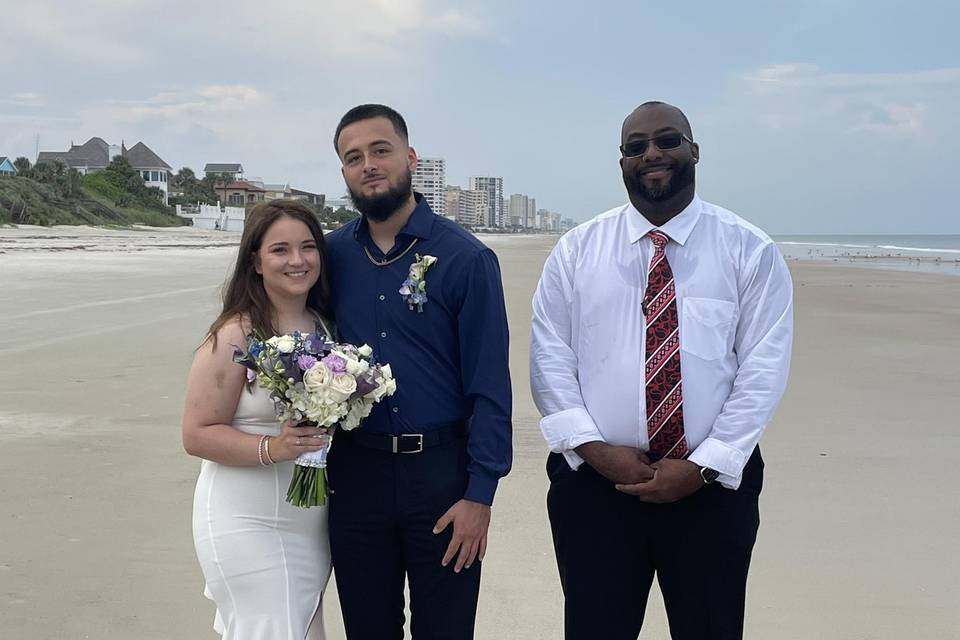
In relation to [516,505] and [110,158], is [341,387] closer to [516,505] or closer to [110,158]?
[516,505]

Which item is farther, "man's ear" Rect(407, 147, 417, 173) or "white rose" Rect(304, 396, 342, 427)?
"man's ear" Rect(407, 147, 417, 173)

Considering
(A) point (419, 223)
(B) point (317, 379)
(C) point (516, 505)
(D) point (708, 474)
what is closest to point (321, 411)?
(B) point (317, 379)

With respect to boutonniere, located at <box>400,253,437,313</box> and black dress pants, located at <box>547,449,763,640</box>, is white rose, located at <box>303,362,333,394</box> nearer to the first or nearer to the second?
boutonniere, located at <box>400,253,437,313</box>

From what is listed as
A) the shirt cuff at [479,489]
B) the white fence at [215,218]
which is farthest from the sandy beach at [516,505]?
the white fence at [215,218]

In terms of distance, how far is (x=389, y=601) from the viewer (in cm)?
287

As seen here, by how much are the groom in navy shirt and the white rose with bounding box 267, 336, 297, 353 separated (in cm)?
38

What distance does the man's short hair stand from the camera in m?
2.88

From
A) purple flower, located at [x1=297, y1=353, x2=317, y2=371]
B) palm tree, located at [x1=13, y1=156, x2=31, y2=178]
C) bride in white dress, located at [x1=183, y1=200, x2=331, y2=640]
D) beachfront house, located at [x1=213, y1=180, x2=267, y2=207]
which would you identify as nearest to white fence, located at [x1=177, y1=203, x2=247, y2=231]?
palm tree, located at [x1=13, y1=156, x2=31, y2=178]

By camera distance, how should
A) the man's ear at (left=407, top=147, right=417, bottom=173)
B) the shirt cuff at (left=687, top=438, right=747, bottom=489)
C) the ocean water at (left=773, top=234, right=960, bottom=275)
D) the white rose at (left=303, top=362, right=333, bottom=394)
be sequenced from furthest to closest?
the ocean water at (left=773, top=234, right=960, bottom=275)
the man's ear at (left=407, top=147, right=417, bottom=173)
the shirt cuff at (left=687, top=438, right=747, bottom=489)
the white rose at (left=303, top=362, right=333, bottom=394)

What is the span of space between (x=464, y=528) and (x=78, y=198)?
200 ft

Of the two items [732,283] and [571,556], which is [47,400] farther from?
[732,283]

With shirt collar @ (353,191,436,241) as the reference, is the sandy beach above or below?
below

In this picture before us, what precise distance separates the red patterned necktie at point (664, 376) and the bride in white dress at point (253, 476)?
1.17 metres

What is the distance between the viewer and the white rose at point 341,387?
2.41 metres
